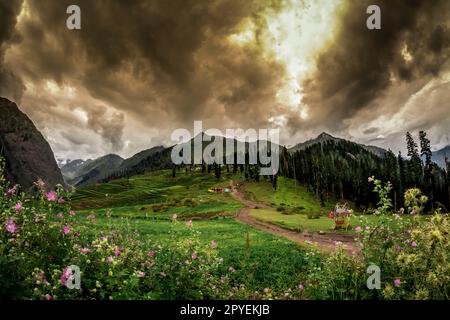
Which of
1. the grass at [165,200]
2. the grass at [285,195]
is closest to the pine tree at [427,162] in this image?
the grass at [285,195]

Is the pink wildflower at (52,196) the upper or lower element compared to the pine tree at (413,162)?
lower

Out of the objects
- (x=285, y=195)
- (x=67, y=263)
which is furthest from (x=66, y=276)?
(x=285, y=195)

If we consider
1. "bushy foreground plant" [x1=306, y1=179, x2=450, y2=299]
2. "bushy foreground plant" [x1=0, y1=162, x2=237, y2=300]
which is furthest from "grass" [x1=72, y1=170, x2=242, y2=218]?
"bushy foreground plant" [x1=306, y1=179, x2=450, y2=299]

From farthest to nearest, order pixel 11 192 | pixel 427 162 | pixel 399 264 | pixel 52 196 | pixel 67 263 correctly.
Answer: pixel 427 162, pixel 11 192, pixel 52 196, pixel 67 263, pixel 399 264

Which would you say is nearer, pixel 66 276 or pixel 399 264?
pixel 66 276

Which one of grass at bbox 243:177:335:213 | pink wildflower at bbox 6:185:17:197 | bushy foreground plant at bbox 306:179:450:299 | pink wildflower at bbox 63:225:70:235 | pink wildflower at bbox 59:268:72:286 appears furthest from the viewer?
grass at bbox 243:177:335:213

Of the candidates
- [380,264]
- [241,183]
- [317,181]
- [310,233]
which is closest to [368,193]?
[317,181]

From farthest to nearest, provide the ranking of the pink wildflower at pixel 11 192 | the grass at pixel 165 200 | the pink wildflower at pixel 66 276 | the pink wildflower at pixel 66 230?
the grass at pixel 165 200, the pink wildflower at pixel 11 192, the pink wildflower at pixel 66 230, the pink wildflower at pixel 66 276

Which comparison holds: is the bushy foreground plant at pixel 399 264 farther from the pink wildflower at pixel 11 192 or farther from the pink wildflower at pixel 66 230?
the pink wildflower at pixel 11 192

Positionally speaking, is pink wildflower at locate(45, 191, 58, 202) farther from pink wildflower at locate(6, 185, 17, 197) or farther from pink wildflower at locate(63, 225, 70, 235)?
pink wildflower at locate(6, 185, 17, 197)

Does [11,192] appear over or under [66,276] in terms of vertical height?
over

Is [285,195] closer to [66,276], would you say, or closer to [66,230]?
[66,230]
